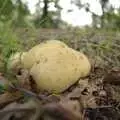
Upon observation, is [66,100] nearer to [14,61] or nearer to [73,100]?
[73,100]

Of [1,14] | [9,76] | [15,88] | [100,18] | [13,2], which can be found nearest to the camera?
[15,88]

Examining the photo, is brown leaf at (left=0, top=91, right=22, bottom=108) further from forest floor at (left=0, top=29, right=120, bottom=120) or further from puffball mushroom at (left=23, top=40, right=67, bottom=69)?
puffball mushroom at (left=23, top=40, right=67, bottom=69)

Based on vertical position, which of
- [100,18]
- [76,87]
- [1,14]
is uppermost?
[1,14]

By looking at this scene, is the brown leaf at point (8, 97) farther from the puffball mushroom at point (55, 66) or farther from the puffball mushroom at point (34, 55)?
the puffball mushroom at point (34, 55)

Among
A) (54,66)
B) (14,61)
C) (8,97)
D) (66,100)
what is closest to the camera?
(66,100)

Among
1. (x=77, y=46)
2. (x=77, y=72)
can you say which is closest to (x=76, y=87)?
(x=77, y=72)

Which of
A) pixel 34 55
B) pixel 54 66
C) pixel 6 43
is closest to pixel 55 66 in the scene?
pixel 54 66

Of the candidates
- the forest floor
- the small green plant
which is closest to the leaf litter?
the forest floor

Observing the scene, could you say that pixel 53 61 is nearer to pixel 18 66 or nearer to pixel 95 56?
pixel 18 66
